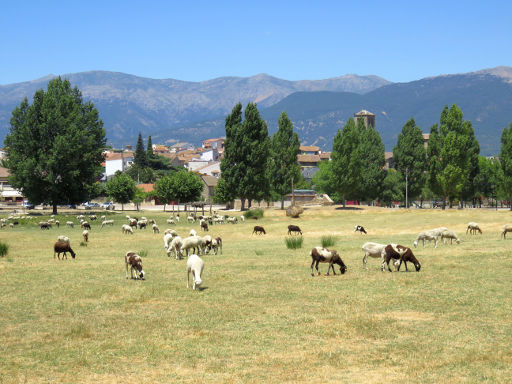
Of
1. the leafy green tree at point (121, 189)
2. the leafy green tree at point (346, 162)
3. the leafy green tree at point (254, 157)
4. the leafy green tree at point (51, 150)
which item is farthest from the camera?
the leafy green tree at point (121, 189)

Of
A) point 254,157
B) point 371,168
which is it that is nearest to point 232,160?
point 254,157

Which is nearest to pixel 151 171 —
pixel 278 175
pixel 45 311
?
pixel 278 175

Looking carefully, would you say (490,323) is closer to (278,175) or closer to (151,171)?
(278,175)

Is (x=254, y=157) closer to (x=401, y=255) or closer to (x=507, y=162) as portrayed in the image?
(x=507, y=162)

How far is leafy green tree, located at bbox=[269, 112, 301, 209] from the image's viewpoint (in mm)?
95562

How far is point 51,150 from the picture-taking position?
274 ft

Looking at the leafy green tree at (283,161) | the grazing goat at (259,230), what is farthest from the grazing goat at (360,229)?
the leafy green tree at (283,161)

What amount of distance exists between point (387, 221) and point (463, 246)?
29702mm

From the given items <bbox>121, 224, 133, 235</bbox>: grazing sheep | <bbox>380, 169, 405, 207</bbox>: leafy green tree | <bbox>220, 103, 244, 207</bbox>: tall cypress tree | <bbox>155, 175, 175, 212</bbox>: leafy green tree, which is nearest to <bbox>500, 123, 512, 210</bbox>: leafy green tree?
<bbox>380, 169, 405, 207</bbox>: leafy green tree

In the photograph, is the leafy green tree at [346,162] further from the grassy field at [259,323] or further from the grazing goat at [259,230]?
the grassy field at [259,323]

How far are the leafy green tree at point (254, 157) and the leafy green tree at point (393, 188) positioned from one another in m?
25.8

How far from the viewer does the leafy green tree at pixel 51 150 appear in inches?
3278

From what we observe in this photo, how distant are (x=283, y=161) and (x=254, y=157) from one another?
6.95 m

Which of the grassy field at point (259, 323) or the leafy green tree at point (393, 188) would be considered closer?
the grassy field at point (259, 323)
